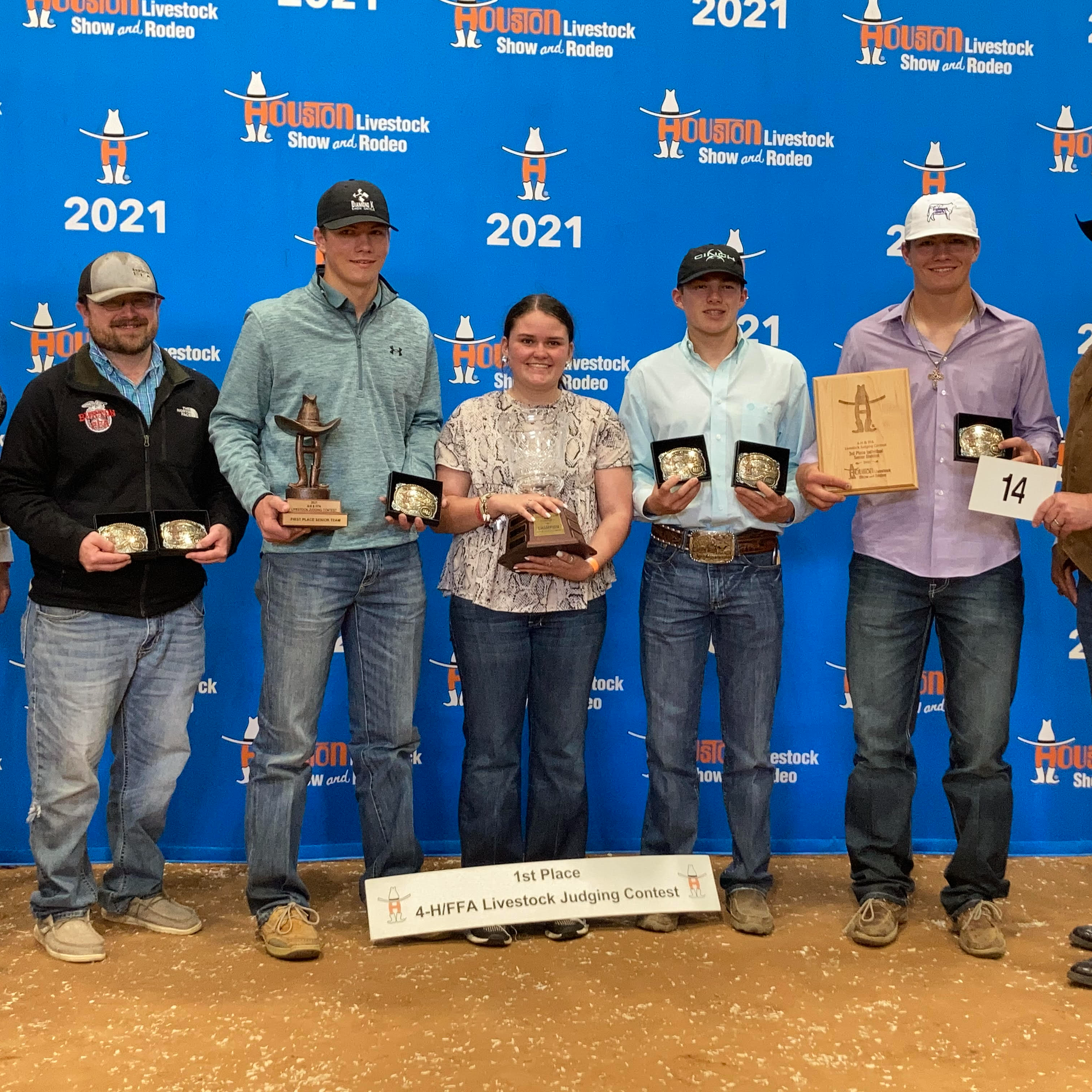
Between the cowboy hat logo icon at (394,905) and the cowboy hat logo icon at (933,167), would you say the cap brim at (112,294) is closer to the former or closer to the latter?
the cowboy hat logo icon at (394,905)

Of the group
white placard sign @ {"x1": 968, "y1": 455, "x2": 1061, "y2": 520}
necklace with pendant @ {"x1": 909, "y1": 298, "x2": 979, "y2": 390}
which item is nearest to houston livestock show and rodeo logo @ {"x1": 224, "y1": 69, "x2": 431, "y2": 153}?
necklace with pendant @ {"x1": 909, "y1": 298, "x2": 979, "y2": 390}

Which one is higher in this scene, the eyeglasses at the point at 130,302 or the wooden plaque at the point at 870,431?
the eyeglasses at the point at 130,302

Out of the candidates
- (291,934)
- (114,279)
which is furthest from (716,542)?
(114,279)

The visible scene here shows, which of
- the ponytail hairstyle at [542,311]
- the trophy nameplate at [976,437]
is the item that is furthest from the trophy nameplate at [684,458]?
the trophy nameplate at [976,437]

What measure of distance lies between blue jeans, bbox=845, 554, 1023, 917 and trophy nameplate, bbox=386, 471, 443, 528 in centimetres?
128

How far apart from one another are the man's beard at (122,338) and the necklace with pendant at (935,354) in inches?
87.9

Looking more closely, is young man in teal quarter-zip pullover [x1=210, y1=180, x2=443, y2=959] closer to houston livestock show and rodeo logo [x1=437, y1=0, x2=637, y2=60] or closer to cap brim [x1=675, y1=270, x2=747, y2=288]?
cap brim [x1=675, y1=270, x2=747, y2=288]

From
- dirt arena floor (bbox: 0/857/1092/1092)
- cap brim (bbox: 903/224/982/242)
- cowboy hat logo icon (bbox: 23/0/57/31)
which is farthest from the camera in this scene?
cowboy hat logo icon (bbox: 23/0/57/31)

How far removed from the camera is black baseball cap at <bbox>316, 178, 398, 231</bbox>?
9.96 feet

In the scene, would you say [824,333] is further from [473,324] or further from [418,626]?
[418,626]

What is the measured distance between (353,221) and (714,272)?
1.02 m

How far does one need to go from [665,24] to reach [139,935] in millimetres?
3455

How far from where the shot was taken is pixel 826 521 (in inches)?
161

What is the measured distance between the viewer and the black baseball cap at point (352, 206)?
9.96 feet
